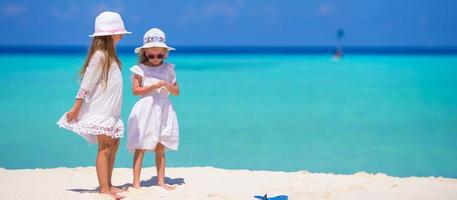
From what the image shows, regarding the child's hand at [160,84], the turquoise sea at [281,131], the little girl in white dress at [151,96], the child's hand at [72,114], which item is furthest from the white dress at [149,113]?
the turquoise sea at [281,131]

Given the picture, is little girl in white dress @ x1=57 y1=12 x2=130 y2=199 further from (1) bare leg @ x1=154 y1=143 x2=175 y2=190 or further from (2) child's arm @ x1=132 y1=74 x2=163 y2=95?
(1) bare leg @ x1=154 y1=143 x2=175 y2=190

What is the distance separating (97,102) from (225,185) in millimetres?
1600

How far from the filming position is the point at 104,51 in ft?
18.3

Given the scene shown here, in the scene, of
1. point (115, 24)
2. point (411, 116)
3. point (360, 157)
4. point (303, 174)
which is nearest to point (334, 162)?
point (360, 157)

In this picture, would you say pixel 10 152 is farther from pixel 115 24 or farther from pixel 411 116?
pixel 411 116

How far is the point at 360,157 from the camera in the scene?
10414mm

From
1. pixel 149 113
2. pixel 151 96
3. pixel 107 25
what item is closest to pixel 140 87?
pixel 151 96

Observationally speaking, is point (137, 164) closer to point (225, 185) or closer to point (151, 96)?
point (151, 96)

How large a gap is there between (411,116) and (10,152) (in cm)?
900

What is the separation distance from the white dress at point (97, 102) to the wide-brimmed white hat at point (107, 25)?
0.55 feet

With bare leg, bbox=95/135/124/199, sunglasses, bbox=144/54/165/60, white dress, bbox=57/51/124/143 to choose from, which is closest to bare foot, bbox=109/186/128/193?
bare leg, bbox=95/135/124/199

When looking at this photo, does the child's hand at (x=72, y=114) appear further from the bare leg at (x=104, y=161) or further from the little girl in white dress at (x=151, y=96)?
the little girl in white dress at (x=151, y=96)

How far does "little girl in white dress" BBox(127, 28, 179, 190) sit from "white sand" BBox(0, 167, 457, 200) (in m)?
0.46

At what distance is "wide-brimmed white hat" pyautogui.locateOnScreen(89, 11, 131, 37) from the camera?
5.57 m
